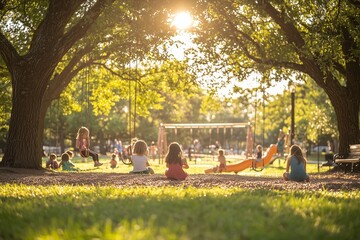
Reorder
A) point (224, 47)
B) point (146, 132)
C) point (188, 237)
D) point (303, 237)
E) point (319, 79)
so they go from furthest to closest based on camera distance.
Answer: point (146, 132) < point (224, 47) < point (319, 79) < point (303, 237) < point (188, 237)

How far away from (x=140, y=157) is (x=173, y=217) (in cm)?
1000

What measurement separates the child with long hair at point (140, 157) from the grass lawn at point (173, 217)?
6.92 metres

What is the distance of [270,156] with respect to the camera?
32250 millimetres

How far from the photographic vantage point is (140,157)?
1546 cm

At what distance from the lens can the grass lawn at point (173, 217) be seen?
4.75 m

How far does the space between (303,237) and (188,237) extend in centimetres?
109

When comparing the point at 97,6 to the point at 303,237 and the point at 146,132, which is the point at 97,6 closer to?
the point at 303,237

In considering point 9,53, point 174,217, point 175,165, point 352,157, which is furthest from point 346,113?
point 174,217

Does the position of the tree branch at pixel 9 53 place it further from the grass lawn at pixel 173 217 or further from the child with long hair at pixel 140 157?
the grass lawn at pixel 173 217

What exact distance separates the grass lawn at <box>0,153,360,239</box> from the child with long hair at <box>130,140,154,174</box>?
692 centimetres

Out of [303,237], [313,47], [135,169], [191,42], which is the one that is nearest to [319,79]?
[313,47]

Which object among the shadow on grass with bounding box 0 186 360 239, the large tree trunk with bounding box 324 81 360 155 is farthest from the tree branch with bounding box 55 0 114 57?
the large tree trunk with bounding box 324 81 360 155

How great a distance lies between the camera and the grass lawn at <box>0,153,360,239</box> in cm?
475

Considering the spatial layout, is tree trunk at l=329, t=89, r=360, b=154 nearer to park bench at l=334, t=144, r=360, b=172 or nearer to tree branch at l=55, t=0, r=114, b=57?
park bench at l=334, t=144, r=360, b=172
